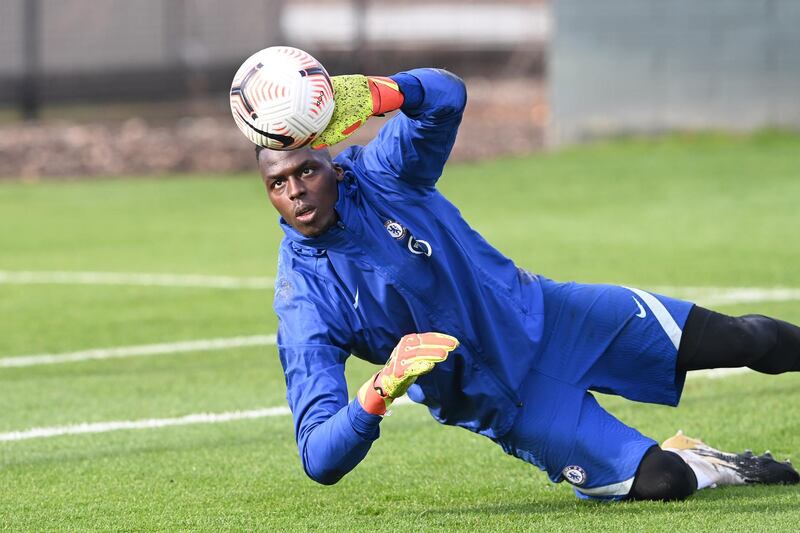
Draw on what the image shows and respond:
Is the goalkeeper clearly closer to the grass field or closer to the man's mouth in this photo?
the man's mouth

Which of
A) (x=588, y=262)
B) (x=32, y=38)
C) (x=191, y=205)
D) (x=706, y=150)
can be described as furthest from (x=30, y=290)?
(x=32, y=38)

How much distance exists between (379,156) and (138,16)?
2102 cm

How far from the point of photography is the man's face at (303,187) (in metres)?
5.24

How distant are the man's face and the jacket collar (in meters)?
0.02

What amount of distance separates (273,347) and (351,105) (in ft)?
15.6

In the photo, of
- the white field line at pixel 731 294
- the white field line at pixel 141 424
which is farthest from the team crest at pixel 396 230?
the white field line at pixel 731 294

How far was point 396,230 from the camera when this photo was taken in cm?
538

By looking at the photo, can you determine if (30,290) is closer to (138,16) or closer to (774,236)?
(774,236)

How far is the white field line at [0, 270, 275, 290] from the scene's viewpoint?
12.2 meters

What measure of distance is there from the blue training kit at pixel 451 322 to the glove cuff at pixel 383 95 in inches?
4.7

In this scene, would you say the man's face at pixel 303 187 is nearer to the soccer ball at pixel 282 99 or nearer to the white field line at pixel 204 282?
the soccer ball at pixel 282 99

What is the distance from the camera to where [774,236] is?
1374 centimetres

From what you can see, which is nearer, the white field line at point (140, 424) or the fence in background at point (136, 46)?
the white field line at point (140, 424)

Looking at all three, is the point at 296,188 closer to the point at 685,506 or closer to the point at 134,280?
the point at 685,506
